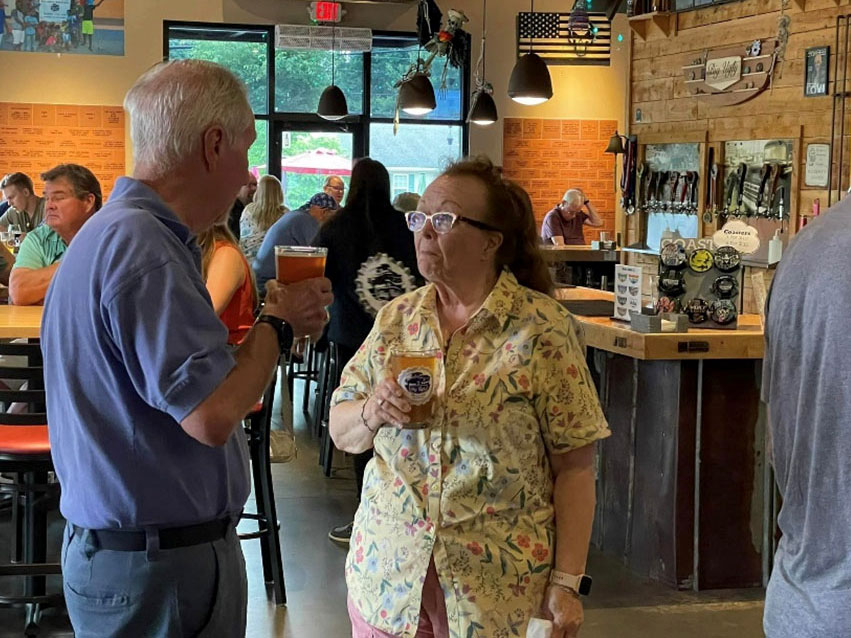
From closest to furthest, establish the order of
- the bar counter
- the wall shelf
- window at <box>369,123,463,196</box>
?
the bar counter → the wall shelf → window at <box>369,123,463,196</box>

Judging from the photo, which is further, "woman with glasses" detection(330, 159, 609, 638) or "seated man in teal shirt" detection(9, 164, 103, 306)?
"seated man in teal shirt" detection(9, 164, 103, 306)

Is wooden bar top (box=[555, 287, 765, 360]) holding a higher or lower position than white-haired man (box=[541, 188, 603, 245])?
lower

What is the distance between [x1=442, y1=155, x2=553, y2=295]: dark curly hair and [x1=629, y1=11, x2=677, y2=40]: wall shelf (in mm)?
8650

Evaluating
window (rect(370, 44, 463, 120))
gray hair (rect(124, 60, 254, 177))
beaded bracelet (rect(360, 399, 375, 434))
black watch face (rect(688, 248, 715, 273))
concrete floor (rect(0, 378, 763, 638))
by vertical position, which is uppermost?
window (rect(370, 44, 463, 120))

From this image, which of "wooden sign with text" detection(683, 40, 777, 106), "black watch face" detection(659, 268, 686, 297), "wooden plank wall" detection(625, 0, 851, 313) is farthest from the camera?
"wooden sign with text" detection(683, 40, 777, 106)

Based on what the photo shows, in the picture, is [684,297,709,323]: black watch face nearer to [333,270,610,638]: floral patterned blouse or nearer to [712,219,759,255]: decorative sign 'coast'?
[712,219,759,255]: decorative sign 'coast'

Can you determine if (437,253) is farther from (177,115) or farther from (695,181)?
(695,181)

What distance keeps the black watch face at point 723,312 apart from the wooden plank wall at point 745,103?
402 centimetres

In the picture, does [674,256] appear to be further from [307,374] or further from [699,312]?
[307,374]

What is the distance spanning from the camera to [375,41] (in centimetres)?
1337

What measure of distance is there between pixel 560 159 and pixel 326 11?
3.35 m

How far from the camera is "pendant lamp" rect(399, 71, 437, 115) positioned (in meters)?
9.34

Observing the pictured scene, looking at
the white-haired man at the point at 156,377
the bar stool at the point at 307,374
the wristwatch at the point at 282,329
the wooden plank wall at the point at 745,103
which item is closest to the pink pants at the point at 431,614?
the white-haired man at the point at 156,377

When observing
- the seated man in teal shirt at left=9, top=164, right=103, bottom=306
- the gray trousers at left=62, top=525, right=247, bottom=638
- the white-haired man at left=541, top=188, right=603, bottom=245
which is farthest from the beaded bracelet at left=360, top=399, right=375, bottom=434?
the white-haired man at left=541, top=188, right=603, bottom=245
